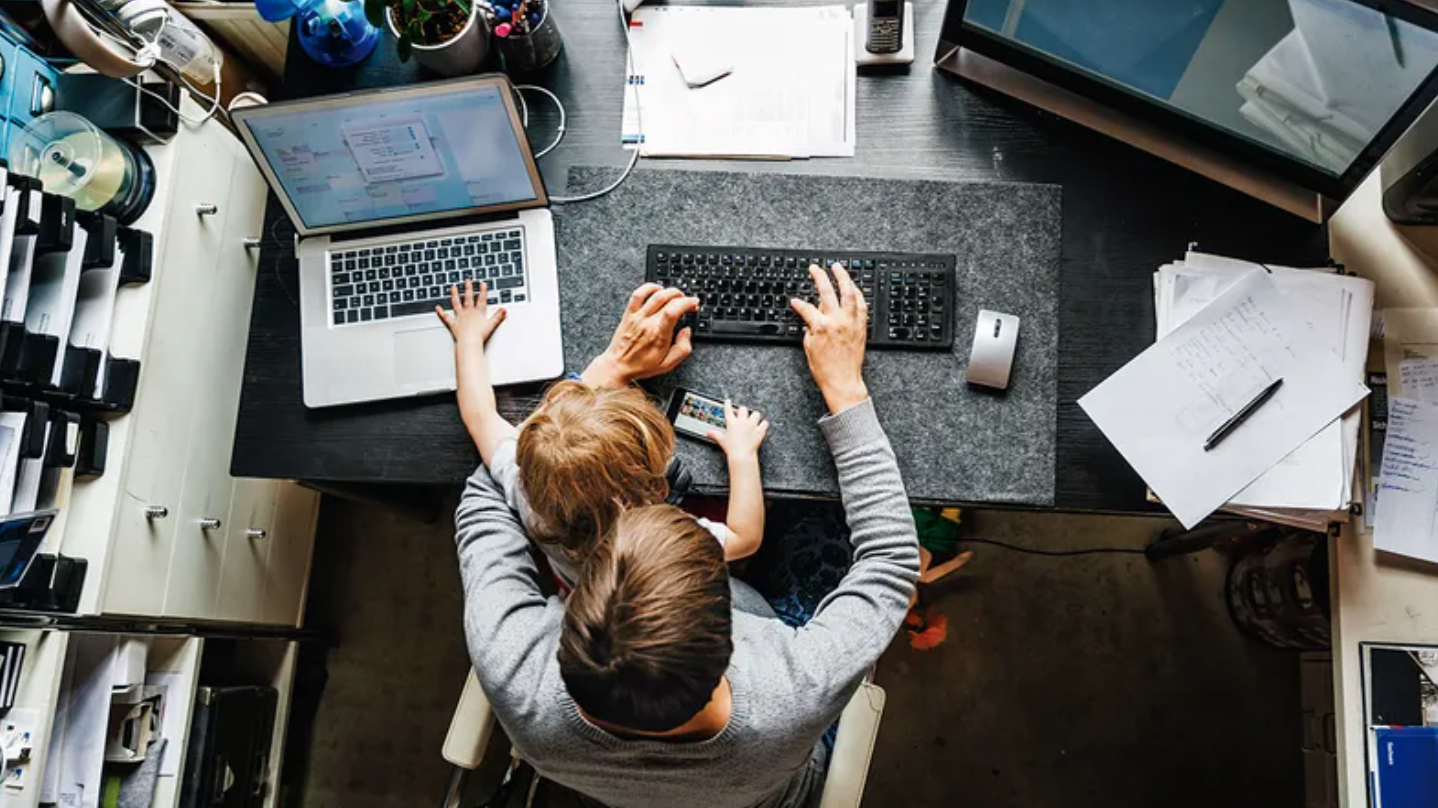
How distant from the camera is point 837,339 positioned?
1.17 m

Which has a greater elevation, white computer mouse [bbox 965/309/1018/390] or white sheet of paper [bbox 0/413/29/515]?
white computer mouse [bbox 965/309/1018/390]

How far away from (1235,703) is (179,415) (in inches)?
68.1

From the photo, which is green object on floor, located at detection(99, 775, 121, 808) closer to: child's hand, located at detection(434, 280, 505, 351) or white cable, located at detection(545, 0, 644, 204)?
child's hand, located at detection(434, 280, 505, 351)

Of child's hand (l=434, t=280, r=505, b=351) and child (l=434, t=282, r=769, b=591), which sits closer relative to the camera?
child (l=434, t=282, r=769, b=591)

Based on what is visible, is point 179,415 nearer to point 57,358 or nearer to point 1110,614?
point 57,358

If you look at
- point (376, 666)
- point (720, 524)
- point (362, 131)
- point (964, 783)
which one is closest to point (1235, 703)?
point (964, 783)

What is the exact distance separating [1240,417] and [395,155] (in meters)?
1.00

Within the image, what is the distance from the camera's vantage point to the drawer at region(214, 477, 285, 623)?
1.47m

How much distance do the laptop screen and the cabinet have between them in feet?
0.60

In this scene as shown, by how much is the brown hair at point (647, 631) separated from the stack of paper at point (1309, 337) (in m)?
0.66

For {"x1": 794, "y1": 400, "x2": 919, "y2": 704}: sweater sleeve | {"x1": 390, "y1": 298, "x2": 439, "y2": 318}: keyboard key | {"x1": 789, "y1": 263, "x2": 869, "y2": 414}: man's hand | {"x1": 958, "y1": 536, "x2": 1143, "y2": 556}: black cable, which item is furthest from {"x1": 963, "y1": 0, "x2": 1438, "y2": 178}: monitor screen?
{"x1": 958, "y1": 536, "x2": 1143, "y2": 556}: black cable

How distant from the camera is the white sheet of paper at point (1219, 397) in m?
1.14

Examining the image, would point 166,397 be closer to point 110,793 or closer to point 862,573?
point 110,793

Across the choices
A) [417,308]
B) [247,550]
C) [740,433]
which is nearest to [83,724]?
[247,550]
